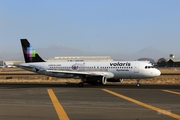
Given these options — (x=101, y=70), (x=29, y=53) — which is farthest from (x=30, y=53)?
(x=101, y=70)

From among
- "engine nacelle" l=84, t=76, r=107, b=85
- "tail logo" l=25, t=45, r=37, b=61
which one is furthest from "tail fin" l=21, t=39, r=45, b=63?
"engine nacelle" l=84, t=76, r=107, b=85

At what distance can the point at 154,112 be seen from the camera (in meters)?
11.9

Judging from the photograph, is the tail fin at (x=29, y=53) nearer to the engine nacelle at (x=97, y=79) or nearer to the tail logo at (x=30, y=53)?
the tail logo at (x=30, y=53)

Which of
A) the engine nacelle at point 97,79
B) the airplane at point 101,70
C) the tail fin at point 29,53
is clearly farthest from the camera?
the tail fin at point 29,53

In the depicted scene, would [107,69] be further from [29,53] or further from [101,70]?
[29,53]

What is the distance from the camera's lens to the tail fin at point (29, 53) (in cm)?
3784

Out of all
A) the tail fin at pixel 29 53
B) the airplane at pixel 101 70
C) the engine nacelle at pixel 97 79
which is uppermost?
the tail fin at pixel 29 53

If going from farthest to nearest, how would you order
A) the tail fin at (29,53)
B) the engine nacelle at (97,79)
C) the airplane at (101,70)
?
Result: the tail fin at (29,53)
the airplane at (101,70)
the engine nacelle at (97,79)

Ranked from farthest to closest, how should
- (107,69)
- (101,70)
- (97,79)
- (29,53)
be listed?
(29,53)
(101,70)
(107,69)
(97,79)

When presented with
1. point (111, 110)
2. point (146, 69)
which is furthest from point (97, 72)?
point (111, 110)

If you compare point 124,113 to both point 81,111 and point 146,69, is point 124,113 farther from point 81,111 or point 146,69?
point 146,69

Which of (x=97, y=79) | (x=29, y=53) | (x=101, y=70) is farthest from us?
(x=29, y=53)

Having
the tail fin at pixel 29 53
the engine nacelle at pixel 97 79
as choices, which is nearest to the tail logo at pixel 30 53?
the tail fin at pixel 29 53

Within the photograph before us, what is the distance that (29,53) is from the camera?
3797 cm
